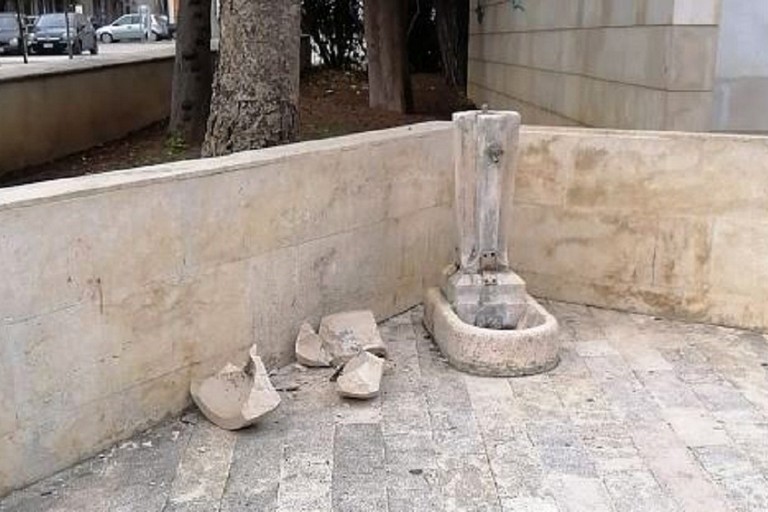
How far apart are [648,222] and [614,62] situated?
2.12 meters

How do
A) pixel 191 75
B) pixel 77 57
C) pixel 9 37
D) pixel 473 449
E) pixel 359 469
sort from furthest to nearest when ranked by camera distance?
1. pixel 9 37
2. pixel 77 57
3. pixel 191 75
4. pixel 473 449
5. pixel 359 469

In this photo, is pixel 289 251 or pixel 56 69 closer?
pixel 289 251

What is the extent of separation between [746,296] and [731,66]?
1670 mm

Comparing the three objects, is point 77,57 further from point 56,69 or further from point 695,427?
point 695,427

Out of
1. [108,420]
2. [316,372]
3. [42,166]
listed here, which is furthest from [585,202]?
[42,166]

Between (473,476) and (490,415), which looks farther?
(490,415)

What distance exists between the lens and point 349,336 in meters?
4.57

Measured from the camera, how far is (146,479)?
3381 millimetres

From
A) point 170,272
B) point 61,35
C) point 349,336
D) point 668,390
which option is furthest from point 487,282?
point 61,35

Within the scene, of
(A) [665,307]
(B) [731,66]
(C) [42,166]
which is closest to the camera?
(A) [665,307]

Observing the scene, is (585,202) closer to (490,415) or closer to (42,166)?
(490,415)

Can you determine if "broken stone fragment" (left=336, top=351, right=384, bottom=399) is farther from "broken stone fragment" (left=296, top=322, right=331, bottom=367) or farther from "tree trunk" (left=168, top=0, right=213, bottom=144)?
"tree trunk" (left=168, top=0, right=213, bottom=144)

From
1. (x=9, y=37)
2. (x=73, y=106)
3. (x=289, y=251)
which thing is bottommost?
(x=289, y=251)

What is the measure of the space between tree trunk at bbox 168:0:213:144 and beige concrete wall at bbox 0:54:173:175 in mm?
902
